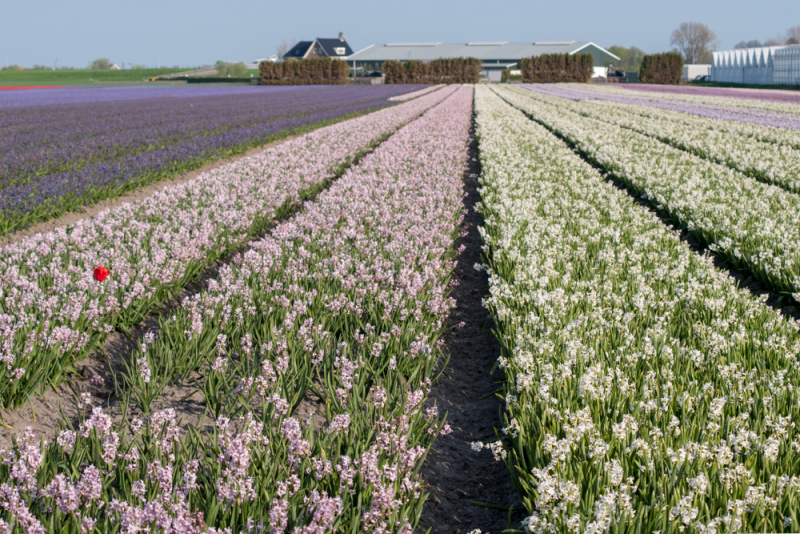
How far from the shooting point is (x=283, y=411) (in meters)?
3.80

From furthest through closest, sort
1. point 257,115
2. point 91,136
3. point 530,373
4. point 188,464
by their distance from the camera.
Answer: point 257,115
point 91,136
point 530,373
point 188,464

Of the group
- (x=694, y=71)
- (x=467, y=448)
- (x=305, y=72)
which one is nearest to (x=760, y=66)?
(x=694, y=71)

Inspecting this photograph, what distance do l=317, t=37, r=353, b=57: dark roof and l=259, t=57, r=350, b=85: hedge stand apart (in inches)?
2114

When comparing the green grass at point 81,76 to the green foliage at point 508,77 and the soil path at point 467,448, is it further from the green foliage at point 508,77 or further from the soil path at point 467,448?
the soil path at point 467,448

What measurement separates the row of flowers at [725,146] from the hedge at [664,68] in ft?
240

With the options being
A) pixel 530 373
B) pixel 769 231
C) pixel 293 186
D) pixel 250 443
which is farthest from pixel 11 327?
pixel 769 231

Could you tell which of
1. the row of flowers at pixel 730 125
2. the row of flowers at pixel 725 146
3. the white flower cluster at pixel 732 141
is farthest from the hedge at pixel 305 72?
the row of flowers at pixel 725 146

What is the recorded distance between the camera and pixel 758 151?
1759cm

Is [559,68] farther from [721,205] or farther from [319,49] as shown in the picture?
[721,205]

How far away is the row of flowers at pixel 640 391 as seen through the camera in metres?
2.94

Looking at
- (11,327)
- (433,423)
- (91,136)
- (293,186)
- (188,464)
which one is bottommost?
(433,423)

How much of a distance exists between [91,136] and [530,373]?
21.3 meters

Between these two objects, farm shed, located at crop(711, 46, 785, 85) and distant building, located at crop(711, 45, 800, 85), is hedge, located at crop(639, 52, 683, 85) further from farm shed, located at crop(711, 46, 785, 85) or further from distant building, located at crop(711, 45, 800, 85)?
distant building, located at crop(711, 45, 800, 85)

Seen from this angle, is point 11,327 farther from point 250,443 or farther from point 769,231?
point 769,231
